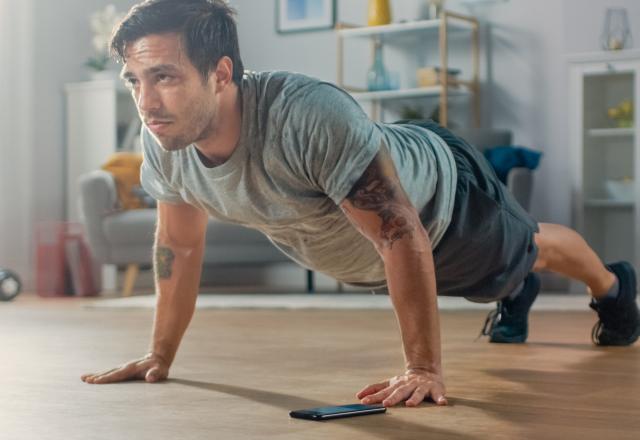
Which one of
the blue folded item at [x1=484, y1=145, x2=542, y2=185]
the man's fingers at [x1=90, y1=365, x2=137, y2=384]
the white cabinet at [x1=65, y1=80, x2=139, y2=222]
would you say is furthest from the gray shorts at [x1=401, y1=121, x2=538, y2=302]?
the white cabinet at [x1=65, y1=80, x2=139, y2=222]

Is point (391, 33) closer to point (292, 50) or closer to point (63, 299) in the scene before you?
point (292, 50)

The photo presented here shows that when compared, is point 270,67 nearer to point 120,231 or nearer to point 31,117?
point 31,117

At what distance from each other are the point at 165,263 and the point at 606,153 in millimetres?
3885

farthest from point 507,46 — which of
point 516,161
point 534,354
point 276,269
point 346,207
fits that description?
point 346,207

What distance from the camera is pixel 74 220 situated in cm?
627

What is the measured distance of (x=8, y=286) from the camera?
5.12 metres

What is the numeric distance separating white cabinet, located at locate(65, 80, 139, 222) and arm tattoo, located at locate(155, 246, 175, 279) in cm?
421

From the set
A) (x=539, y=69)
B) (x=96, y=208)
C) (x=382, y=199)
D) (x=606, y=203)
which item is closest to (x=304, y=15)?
(x=539, y=69)

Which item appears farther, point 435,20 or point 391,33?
point 391,33

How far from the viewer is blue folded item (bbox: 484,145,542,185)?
5020mm

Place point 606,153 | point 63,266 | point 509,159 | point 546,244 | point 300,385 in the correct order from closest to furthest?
point 300,385 → point 546,244 → point 509,159 → point 606,153 → point 63,266

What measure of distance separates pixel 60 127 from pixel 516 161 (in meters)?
2.76

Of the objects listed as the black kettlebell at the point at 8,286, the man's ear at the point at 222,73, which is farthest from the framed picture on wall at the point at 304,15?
the man's ear at the point at 222,73

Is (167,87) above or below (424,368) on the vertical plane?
above
